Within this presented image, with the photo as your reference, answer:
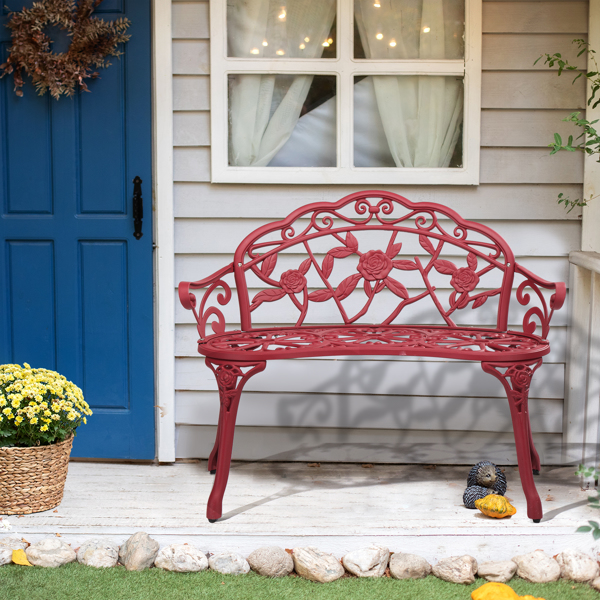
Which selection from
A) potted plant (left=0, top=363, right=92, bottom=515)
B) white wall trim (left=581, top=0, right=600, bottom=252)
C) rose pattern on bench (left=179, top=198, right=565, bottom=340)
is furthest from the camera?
white wall trim (left=581, top=0, right=600, bottom=252)

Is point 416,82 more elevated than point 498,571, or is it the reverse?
point 416,82

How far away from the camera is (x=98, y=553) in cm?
201

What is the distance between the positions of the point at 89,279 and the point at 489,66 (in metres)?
1.95

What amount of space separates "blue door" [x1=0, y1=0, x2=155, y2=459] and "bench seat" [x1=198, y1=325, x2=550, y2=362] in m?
0.67

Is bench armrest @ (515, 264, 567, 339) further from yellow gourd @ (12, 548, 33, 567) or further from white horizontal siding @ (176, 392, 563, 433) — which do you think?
yellow gourd @ (12, 548, 33, 567)

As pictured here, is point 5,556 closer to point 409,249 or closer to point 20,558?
point 20,558

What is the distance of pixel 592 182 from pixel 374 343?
4.24 ft

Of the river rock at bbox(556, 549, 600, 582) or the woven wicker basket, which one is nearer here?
the river rock at bbox(556, 549, 600, 582)

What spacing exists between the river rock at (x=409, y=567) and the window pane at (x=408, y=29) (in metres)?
2.00

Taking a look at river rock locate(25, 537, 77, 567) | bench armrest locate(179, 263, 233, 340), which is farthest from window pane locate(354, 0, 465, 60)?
river rock locate(25, 537, 77, 567)

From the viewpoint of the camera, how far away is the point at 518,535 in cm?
204

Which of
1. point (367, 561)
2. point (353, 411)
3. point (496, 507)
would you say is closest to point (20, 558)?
point (367, 561)

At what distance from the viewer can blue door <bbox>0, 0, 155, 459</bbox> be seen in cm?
272

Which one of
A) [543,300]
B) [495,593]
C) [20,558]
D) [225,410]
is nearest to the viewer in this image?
[495,593]
